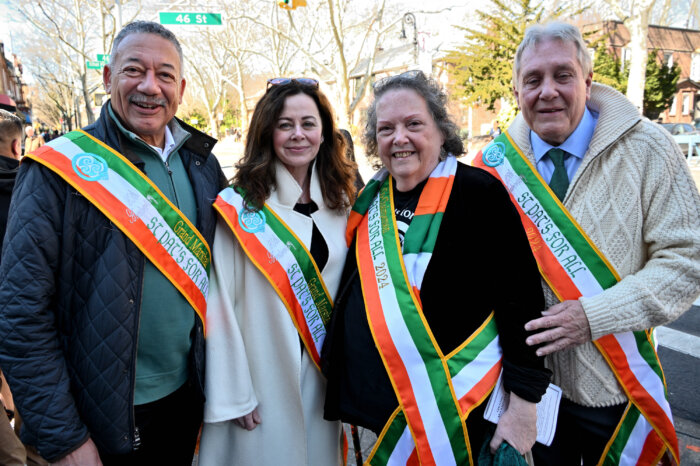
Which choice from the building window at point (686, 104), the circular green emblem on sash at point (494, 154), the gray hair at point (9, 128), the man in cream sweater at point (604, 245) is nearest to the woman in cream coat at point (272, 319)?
the circular green emblem on sash at point (494, 154)

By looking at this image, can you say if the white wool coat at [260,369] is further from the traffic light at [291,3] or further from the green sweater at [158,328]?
the traffic light at [291,3]

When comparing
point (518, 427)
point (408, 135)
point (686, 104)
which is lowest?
point (518, 427)

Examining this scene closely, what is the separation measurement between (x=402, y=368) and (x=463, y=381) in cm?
22

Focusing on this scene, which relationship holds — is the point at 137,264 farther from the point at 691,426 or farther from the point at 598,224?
the point at 691,426

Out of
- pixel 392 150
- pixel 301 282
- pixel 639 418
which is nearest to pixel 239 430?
pixel 301 282

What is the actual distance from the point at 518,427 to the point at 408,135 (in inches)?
45.2

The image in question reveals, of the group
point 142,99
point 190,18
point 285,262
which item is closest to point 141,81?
point 142,99

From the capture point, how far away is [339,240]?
2.24 meters

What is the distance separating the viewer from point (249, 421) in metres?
2.04

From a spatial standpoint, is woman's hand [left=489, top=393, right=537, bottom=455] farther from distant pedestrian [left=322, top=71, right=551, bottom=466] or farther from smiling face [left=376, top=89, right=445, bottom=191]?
smiling face [left=376, top=89, right=445, bottom=191]

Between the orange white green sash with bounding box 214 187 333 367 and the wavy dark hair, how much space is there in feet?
0.26

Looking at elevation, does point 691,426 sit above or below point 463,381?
below

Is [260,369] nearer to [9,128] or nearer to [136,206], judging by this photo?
[136,206]

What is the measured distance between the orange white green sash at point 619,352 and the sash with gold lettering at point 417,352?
385 millimetres
